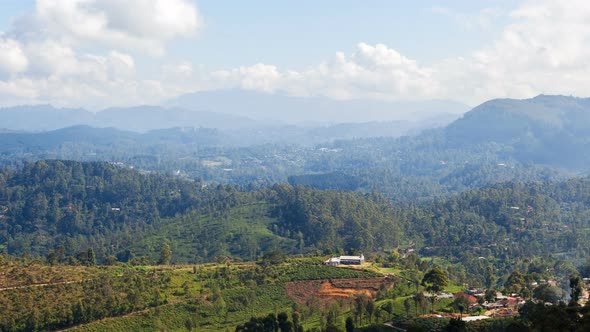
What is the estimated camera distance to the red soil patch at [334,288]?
6656 centimetres

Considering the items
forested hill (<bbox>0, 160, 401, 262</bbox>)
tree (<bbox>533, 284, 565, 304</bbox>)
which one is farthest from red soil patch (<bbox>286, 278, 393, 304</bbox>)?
forested hill (<bbox>0, 160, 401, 262</bbox>)

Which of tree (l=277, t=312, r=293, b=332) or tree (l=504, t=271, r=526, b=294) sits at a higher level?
tree (l=277, t=312, r=293, b=332)

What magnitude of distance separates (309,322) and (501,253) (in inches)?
2321

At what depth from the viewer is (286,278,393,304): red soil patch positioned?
6656cm

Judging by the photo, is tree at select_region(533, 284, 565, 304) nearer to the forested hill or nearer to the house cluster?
the house cluster

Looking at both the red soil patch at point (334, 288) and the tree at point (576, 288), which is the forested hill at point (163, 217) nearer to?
the red soil patch at point (334, 288)

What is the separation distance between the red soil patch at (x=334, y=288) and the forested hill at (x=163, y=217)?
27108 mm

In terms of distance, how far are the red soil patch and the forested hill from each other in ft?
88.9

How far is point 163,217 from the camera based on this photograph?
14762 cm

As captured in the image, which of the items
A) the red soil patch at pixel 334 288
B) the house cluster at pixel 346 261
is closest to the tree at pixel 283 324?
the red soil patch at pixel 334 288

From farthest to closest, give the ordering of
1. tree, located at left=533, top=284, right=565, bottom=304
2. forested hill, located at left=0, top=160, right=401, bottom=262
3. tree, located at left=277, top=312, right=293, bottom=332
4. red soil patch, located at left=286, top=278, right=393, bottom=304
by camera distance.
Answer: forested hill, located at left=0, top=160, right=401, bottom=262
red soil patch, located at left=286, top=278, right=393, bottom=304
tree, located at left=533, top=284, right=565, bottom=304
tree, located at left=277, top=312, right=293, bottom=332

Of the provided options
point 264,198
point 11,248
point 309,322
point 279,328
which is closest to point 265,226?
point 264,198

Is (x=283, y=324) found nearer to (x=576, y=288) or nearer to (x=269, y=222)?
(x=576, y=288)

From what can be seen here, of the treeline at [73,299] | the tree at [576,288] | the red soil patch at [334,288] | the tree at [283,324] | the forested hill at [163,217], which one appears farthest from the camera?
the forested hill at [163,217]
